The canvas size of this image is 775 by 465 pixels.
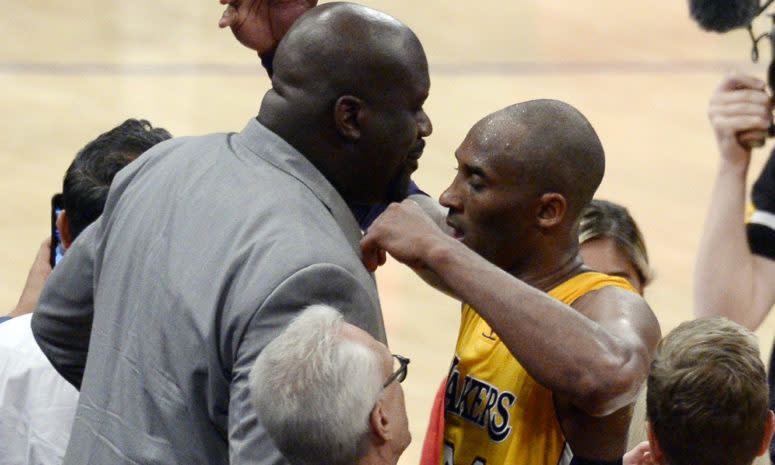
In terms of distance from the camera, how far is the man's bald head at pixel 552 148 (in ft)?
7.85

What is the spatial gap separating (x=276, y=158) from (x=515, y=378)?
0.60 metres

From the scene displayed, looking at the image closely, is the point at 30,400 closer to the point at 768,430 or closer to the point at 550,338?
the point at 550,338

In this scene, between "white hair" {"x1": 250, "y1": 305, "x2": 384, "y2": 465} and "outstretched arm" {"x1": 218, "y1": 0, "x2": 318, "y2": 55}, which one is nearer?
"white hair" {"x1": 250, "y1": 305, "x2": 384, "y2": 465}

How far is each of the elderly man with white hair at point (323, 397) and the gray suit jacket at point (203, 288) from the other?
0.26 feet

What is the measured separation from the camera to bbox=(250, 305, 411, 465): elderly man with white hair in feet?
6.16

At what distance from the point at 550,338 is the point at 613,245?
1185 mm

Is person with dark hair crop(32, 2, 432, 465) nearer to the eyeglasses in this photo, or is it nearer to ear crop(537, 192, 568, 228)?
the eyeglasses

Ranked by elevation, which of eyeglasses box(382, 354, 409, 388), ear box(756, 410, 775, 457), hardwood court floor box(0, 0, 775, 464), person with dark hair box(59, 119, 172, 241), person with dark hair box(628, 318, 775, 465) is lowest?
hardwood court floor box(0, 0, 775, 464)

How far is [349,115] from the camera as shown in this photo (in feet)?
7.20

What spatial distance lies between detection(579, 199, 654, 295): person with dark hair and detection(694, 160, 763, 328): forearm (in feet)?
0.54

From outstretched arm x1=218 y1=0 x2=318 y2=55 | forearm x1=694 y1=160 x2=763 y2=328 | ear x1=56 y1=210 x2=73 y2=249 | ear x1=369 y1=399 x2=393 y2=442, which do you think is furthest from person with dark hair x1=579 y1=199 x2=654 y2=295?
ear x1=369 y1=399 x2=393 y2=442

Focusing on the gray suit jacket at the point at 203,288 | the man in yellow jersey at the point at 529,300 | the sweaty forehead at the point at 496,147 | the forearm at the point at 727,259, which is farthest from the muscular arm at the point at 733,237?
the gray suit jacket at the point at 203,288

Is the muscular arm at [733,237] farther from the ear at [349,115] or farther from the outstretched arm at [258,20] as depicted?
the ear at [349,115]

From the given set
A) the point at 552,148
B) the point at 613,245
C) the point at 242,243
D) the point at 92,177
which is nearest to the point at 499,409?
the point at 552,148
